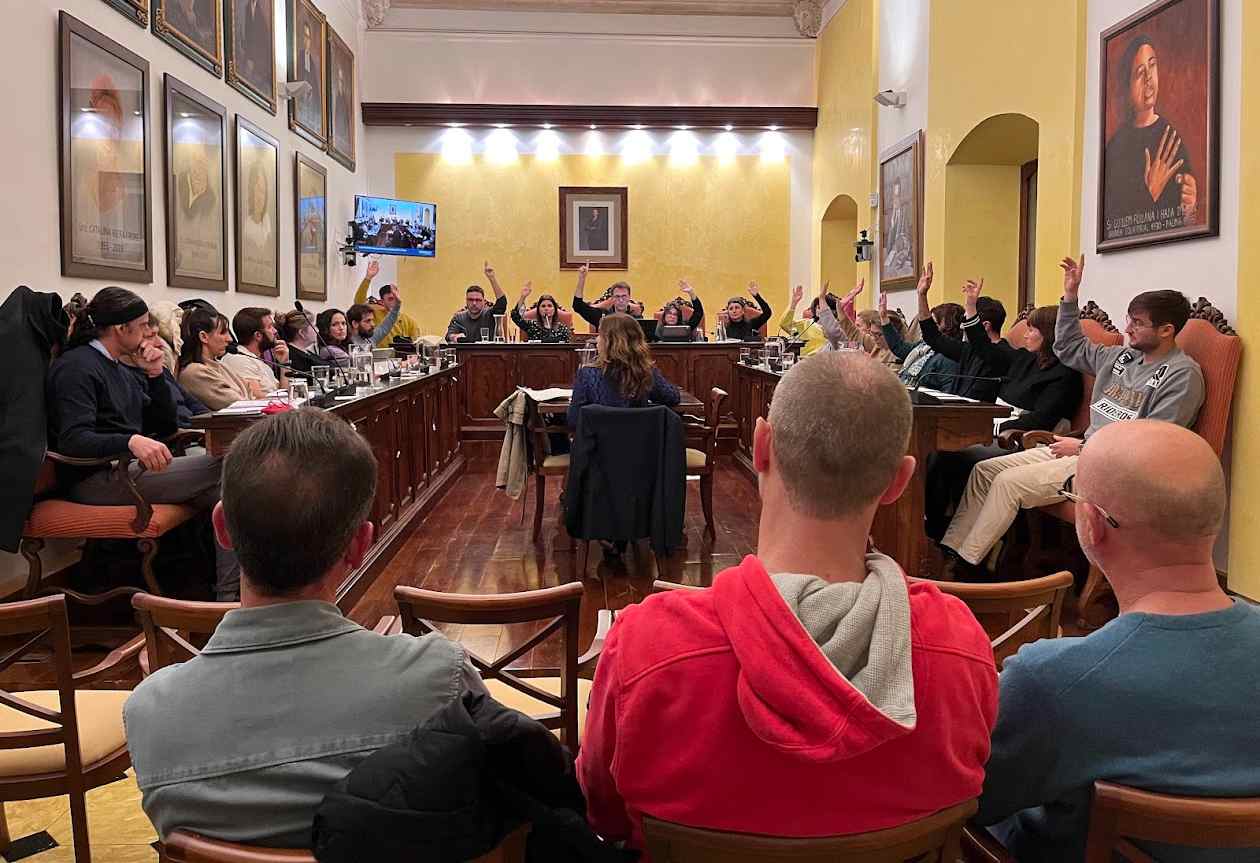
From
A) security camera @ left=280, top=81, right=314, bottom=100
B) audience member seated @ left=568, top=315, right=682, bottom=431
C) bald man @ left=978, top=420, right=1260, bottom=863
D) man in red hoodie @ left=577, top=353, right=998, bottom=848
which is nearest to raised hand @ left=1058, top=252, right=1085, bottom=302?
audience member seated @ left=568, top=315, right=682, bottom=431

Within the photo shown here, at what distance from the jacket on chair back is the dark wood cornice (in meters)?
9.56

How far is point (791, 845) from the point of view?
4.07 feet

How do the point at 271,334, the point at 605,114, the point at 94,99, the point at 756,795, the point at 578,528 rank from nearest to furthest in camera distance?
the point at 756,795
the point at 578,528
the point at 94,99
the point at 271,334
the point at 605,114

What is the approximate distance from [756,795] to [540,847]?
28 centimetres

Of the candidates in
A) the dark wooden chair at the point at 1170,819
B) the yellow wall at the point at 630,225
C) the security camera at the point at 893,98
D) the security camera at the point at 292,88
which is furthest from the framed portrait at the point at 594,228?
the dark wooden chair at the point at 1170,819

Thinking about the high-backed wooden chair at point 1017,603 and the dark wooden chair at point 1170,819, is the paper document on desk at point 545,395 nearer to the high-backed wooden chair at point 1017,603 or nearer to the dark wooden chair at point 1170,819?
the high-backed wooden chair at point 1017,603

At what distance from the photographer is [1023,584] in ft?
7.17

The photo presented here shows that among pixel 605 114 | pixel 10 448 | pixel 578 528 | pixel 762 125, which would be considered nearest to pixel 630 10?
pixel 605 114

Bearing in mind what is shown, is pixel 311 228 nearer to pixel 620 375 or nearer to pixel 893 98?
pixel 893 98

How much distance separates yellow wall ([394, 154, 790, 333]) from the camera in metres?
14.5

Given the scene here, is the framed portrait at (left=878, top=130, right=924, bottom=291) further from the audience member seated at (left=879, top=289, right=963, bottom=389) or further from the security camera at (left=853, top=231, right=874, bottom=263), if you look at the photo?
the audience member seated at (left=879, top=289, right=963, bottom=389)

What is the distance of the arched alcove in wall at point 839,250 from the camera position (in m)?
14.5

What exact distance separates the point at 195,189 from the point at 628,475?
4.60 metres

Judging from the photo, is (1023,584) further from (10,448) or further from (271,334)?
(271,334)
